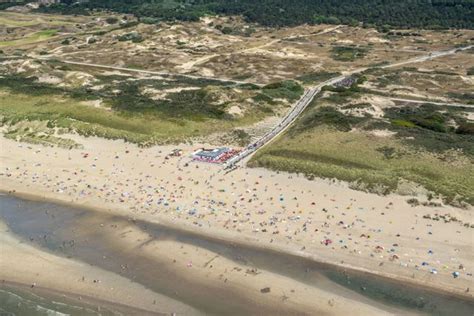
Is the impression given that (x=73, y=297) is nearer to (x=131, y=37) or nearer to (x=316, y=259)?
(x=316, y=259)

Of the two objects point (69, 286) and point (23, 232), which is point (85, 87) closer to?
point (23, 232)

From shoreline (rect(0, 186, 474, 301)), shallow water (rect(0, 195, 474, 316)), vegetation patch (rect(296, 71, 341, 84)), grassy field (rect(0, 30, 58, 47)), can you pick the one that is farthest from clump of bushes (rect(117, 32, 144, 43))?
shoreline (rect(0, 186, 474, 301))

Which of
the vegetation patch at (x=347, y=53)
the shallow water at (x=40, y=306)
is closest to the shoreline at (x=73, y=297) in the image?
the shallow water at (x=40, y=306)

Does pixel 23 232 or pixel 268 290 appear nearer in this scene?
pixel 268 290

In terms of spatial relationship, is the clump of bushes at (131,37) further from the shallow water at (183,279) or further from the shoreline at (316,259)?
the shoreline at (316,259)

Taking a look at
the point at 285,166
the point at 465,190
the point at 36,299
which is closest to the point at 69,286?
the point at 36,299

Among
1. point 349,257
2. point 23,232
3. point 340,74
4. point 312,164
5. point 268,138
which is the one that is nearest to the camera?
point 349,257

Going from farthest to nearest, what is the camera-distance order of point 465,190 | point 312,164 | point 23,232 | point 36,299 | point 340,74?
point 340,74, point 312,164, point 465,190, point 23,232, point 36,299
